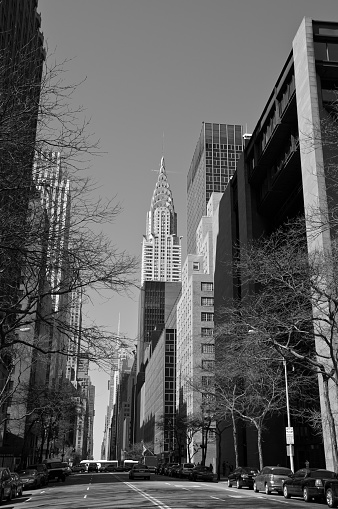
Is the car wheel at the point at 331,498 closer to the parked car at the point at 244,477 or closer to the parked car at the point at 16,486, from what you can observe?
the parked car at the point at 244,477

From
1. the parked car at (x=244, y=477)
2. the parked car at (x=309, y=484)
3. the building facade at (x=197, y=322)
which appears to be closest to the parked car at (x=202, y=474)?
the parked car at (x=244, y=477)

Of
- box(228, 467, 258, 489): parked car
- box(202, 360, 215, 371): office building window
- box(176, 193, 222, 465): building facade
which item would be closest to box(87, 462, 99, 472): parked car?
box(176, 193, 222, 465): building facade

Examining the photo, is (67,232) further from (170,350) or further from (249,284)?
(170,350)

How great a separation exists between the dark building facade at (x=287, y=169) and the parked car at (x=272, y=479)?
737cm

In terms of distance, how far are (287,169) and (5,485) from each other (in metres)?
38.9

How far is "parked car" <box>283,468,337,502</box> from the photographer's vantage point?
24062mm

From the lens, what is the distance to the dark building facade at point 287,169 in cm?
4306

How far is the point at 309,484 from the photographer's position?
80.6ft

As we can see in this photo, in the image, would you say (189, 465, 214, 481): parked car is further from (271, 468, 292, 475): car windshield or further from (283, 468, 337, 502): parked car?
(283, 468, 337, 502): parked car

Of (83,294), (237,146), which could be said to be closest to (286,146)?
(83,294)

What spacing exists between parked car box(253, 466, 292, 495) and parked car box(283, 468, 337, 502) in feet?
9.53

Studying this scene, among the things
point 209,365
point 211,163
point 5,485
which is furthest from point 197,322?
point 211,163

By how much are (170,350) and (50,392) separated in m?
80.7

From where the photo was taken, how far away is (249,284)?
59.2 meters
